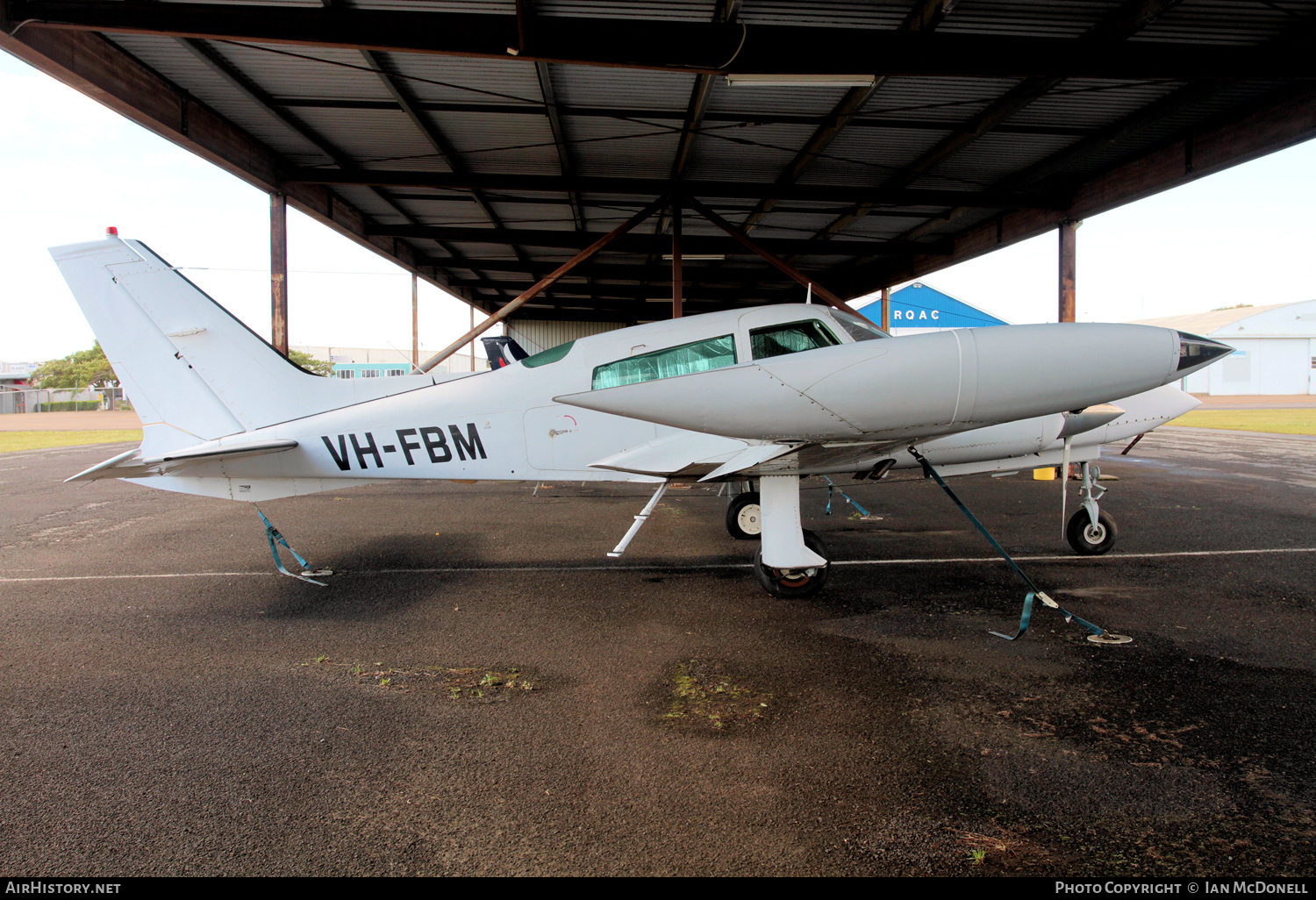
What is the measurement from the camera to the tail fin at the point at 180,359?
19.4ft

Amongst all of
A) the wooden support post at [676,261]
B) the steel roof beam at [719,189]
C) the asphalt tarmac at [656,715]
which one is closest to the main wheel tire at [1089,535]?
the asphalt tarmac at [656,715]

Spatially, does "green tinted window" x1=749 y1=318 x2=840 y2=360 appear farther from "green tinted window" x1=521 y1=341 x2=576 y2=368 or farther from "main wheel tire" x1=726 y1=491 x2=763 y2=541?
"main wheel tire" x1=726 y1=491 x2=763 y2=541

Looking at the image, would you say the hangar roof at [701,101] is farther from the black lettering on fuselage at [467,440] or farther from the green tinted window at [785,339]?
the black lettering on fuselage at [467,440]

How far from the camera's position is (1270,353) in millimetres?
56750

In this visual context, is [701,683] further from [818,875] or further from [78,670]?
[78,670]

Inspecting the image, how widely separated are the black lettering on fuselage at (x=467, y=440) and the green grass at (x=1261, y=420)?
23.5m

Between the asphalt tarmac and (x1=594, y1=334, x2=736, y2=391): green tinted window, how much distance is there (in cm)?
190

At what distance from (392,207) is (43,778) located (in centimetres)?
1411

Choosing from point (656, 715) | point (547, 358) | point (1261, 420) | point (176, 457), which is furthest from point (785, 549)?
point (1261, 420)

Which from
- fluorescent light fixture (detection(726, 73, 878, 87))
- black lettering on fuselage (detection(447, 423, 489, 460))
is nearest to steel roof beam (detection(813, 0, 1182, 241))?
fluorescent light fixture (detection(726, 73, 878, 87))

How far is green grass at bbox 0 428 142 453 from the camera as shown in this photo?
2016 cm

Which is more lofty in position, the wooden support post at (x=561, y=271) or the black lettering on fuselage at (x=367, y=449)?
the wooden support post at (x=561, y=271)

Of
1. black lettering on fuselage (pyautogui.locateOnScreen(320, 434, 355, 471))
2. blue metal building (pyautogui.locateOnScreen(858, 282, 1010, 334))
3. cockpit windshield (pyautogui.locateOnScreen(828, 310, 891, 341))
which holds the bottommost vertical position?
black lettering on fuselage (pyautogui.locateOnScreen(320, 434, 355, 471))

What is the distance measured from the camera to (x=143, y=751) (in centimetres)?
305
